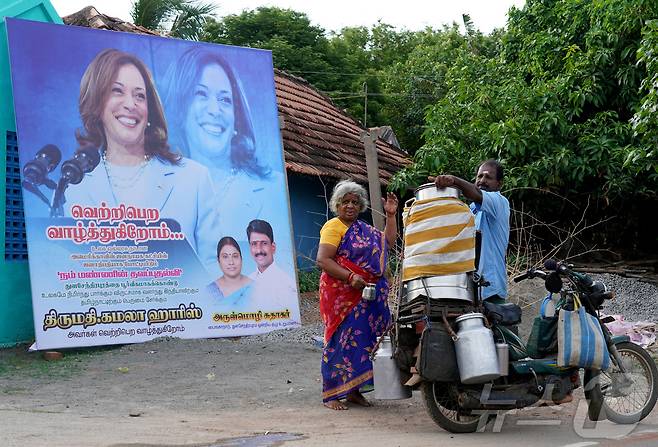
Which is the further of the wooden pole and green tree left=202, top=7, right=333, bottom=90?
green tree left=202, top=7, right=333, bottom=90

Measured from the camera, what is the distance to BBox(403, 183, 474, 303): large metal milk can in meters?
5.75

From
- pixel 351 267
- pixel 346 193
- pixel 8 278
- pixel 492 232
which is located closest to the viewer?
pixel 492 232

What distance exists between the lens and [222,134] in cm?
1135

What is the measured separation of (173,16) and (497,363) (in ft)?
75.0

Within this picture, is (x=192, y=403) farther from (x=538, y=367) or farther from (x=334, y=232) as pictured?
(x=538, y=367)

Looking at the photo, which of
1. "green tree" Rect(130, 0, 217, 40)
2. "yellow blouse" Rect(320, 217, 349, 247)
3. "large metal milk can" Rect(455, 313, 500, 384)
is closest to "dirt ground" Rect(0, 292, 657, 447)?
"large metal milk can" Rect(455, 313, 500, 384)

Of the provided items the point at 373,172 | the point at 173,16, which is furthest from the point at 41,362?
the point at 173,16

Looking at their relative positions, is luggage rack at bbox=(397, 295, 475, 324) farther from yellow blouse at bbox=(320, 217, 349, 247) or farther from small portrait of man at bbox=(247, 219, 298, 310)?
small portrait of man at bbox=(247, 219, 298, 310)

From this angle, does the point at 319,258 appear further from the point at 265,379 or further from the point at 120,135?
the point at 120,135

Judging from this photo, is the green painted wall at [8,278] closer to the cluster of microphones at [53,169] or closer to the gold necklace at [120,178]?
the cluster of microphones at [53,169]

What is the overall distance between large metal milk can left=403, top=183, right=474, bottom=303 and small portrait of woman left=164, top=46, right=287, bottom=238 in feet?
18.1

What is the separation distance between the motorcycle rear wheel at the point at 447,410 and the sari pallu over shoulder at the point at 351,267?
1.32m

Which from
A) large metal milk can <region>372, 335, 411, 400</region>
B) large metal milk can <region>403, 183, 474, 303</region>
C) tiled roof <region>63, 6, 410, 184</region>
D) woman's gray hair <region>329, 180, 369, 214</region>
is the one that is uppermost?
tiled roof <region>63, 6, 410, 184</region>

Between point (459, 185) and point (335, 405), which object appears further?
point (335, 405)
